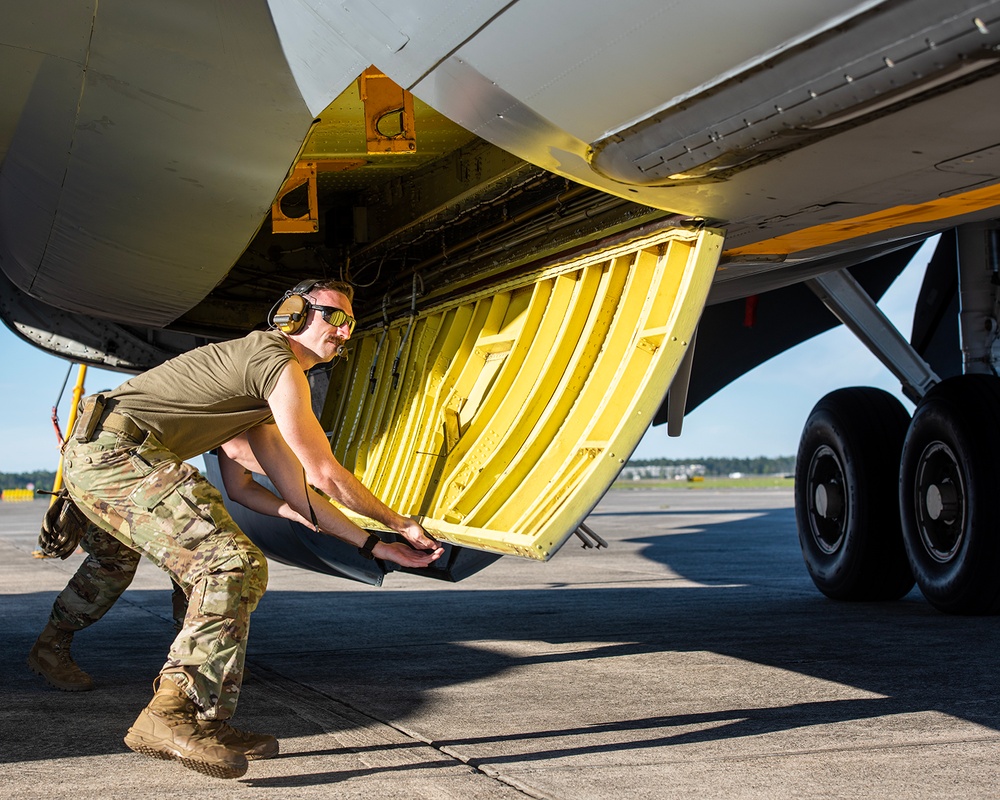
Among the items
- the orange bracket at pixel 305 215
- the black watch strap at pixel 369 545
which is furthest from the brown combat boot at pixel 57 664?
the orange bracket at pixel 305 215

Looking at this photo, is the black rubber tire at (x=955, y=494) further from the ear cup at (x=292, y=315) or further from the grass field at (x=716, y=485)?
the grass field at (x=716, y=485)

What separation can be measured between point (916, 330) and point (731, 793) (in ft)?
19.6

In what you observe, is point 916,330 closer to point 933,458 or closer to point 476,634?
point 933,458

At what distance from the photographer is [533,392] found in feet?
15.2

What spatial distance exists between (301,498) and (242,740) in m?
0.87

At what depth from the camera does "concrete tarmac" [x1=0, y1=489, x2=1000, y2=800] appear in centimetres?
309

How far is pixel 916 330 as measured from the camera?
26.8 ft

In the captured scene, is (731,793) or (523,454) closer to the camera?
(731,793)

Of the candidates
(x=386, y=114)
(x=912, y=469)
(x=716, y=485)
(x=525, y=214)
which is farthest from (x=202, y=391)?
(x=716, y=485)

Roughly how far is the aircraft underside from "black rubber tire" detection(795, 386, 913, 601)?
20mm

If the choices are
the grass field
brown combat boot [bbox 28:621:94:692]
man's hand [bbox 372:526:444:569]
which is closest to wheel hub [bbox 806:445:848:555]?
man's hand [bbox 372:526:444:569]

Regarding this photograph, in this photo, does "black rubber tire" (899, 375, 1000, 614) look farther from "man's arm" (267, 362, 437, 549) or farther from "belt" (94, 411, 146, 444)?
"belt" (94, 411, 146, 444)

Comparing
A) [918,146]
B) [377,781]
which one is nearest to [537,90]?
[918,146]

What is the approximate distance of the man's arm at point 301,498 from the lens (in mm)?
3678
